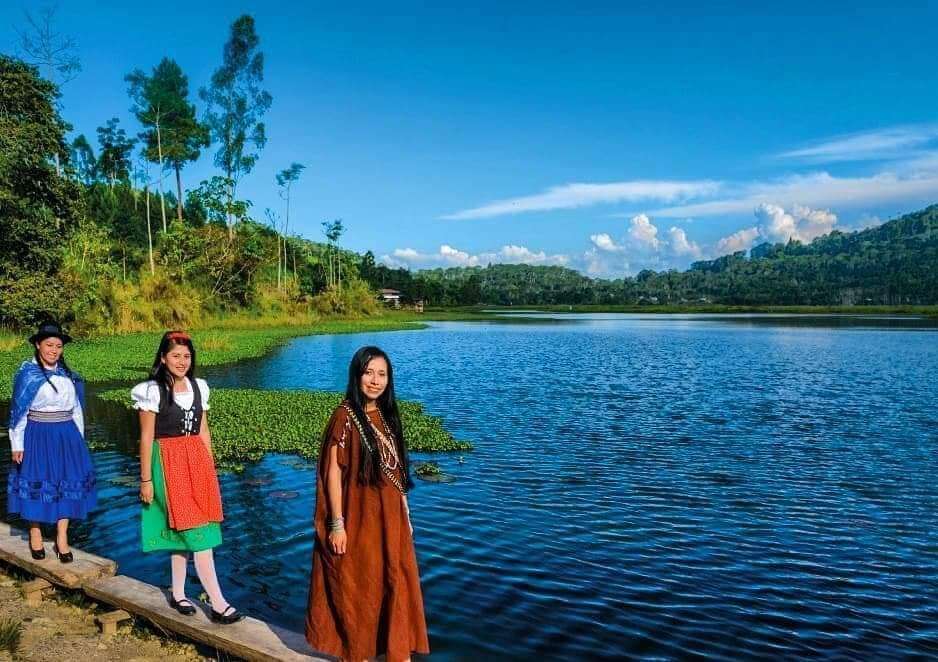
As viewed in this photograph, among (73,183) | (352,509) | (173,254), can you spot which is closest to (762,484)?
(352,509)

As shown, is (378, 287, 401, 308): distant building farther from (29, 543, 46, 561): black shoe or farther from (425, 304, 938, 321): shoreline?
(29, 543, 46, 561): black shoe

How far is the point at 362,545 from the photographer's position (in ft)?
15.2

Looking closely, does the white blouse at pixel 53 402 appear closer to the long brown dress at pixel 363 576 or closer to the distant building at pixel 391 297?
the long brown dress at pixel 363 576

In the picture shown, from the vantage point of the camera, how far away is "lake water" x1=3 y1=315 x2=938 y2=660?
22.8 ft

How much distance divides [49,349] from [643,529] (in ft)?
26.1

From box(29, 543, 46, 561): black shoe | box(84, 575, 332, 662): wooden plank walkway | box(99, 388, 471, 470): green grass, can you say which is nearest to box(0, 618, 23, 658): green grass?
box(84, 575, 332, 662): wooden plank walkway

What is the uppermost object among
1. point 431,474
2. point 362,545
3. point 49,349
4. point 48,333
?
point 48,333

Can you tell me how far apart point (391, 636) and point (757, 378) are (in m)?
27.2

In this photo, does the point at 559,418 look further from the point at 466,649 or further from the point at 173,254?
the point at 173,254

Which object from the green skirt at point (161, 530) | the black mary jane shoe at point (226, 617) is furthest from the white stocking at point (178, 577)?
the black mary jane shoe at point (226, 617)

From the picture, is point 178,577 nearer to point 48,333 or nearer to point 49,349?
point 49,349

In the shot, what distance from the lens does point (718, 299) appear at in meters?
197

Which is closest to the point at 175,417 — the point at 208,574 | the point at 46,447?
the point at 208,574

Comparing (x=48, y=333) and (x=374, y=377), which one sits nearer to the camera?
(x=374, y=377)
